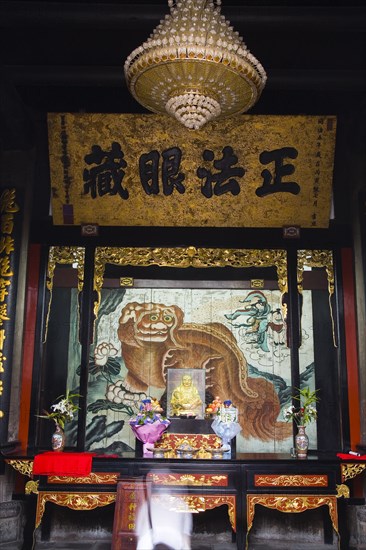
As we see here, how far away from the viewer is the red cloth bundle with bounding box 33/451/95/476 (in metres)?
4.90

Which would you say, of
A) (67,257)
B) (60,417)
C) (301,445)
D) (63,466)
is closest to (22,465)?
(63,466)

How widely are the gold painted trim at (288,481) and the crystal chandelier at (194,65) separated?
3.01 metres

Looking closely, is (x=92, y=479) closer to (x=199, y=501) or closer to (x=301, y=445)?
(x=199, y=501)

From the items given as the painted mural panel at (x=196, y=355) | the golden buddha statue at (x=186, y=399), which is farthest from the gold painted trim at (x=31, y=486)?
the golden buddha statue at (x=186, y=399)

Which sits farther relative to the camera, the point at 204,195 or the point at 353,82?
the point at 204,195

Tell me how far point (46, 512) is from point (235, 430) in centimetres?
198

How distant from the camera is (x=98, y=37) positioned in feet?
16.2

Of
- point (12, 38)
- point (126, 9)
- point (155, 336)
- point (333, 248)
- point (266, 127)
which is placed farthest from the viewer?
point (155, 336)

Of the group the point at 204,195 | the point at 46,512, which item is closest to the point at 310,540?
the point at 46,512

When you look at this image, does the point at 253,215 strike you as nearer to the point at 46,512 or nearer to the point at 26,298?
the point at 26,298

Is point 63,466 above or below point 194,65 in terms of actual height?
below

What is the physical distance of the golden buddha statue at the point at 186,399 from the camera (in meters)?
5.88

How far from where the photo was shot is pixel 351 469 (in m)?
5.05

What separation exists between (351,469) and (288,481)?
600 millimetres
